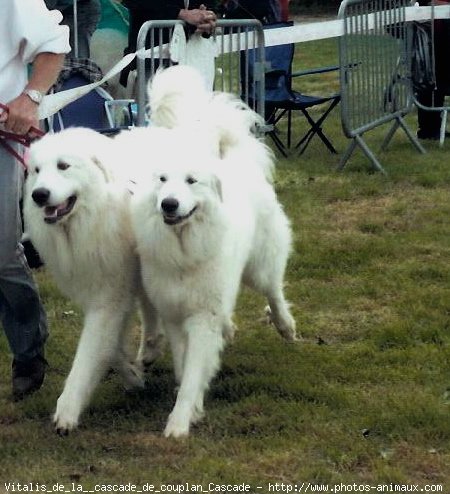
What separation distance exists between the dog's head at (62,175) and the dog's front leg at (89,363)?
0.49m

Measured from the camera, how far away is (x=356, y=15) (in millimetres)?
9406

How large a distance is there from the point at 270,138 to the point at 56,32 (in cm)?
678

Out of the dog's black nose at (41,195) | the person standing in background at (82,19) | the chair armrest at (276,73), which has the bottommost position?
the chair armrest at (276,73)

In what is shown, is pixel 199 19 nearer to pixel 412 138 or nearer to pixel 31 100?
pixel 31 100

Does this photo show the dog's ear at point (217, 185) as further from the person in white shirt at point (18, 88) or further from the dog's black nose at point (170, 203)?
the person in white shirt at point (18, 88)

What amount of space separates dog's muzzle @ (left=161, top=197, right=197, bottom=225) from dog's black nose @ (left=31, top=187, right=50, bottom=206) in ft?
1.49

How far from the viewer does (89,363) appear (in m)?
4.45

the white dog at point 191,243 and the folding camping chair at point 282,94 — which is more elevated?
the white dog at point 191,243

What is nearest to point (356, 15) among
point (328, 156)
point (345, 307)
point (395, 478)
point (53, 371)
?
point (328, 156)

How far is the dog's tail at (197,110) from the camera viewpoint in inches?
205

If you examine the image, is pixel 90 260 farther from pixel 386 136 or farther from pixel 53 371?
pixel 386 136

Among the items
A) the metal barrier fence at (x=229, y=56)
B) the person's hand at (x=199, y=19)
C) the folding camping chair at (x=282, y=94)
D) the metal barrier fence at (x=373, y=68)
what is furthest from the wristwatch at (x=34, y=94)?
the folding camping chair at (x=282, y=94)

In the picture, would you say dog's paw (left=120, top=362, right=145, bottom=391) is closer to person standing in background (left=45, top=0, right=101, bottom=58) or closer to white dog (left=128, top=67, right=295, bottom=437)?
white dog (left=128, top=67, right=295, bottom=437)

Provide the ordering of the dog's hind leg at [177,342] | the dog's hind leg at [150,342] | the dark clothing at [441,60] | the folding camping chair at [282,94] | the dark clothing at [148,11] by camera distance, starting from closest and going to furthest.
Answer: the dog's hind leg at [177,342], the dog's hind leg at [150,342], the dark clothing at [148,11], the folding camping chair at [282,94], the dark clothing at [441,60]
